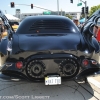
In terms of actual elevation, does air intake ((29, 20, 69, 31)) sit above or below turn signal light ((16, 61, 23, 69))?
above

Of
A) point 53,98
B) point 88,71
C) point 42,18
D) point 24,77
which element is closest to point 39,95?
point 53,98

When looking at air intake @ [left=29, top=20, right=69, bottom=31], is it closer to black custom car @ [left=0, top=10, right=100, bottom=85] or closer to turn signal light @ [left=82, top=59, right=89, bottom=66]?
black custom car @ [left=0, top=10, right=100, bottom=85]

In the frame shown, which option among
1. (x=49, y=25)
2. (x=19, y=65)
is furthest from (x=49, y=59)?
(x=49, y=25)

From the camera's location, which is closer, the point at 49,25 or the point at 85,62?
the point at 85,62

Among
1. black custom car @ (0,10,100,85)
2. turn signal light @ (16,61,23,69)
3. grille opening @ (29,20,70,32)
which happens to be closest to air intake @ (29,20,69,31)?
grille opening @ (29,20,70,32)

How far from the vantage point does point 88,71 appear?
321 centimetres

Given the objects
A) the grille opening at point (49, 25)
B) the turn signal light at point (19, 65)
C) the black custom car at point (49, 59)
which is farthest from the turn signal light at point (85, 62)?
the grille opening at point (49, 25)

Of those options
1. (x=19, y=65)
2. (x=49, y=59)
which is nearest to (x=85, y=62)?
(x=49, y=59)

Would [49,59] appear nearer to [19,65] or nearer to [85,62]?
[19,65]

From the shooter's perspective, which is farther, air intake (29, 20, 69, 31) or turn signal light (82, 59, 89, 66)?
air intake (29, 20, 69, 31)

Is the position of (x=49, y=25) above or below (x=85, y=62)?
above

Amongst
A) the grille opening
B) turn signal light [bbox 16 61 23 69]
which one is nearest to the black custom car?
turn signal light [bbox 16 61 23 69]

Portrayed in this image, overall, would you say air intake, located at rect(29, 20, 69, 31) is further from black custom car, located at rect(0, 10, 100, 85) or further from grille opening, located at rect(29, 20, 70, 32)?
black custom car, located at rect(0, 10, 100, 85)

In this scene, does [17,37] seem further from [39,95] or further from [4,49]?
[39,95]
